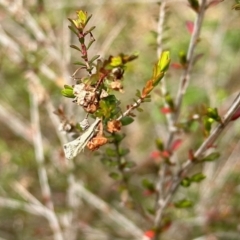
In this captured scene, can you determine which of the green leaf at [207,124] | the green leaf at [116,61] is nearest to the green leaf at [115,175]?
the green leaf at [207,124]

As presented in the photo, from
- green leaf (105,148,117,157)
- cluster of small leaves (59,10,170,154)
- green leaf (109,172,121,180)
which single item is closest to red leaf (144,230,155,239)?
green leaf (109,172,121,180)

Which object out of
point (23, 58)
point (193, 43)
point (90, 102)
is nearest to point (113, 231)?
point (23, 58)

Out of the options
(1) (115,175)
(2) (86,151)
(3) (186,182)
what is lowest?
(3) (186,182)

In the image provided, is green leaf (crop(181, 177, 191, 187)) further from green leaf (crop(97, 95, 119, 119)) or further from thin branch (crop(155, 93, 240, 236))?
green leaf (crop(97, 95, 119, 119))

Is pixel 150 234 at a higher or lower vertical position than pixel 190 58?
lower

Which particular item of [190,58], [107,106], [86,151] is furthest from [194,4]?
[86,151]

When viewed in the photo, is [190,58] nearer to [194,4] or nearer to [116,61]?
[194,4]

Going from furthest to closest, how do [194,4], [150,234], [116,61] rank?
[150,234] < [194,4] < [116,61]

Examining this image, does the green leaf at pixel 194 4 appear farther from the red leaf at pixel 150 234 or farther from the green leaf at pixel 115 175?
the red leaf at pixel 150 234
